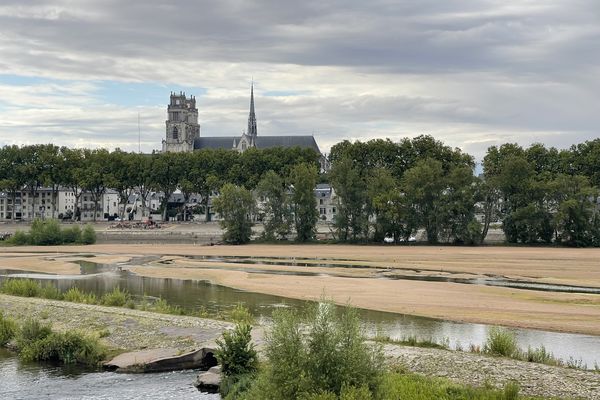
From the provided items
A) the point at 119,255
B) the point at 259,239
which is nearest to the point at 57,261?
the point at 119,255

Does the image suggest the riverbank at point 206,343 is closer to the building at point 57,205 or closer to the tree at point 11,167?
the tree at point 11,167

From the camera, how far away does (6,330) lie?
36312mm

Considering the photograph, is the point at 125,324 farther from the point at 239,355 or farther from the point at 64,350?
the point at 239,355

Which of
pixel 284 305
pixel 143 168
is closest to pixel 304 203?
pixel 143 168

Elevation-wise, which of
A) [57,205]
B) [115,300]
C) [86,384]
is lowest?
[86,384]

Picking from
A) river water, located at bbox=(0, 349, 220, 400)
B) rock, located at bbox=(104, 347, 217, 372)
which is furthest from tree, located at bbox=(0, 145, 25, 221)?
rock, located at bbox=(104, 347, 217, 372)

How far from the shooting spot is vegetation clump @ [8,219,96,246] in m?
112

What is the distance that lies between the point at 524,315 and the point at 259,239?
75.5m

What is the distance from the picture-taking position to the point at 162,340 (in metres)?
34.6

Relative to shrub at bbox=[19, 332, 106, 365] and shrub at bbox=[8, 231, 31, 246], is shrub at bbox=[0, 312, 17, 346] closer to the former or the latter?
shrub at bbox=[19, 332, 106, 365]

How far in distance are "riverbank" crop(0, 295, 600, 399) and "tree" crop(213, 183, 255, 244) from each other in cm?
6624

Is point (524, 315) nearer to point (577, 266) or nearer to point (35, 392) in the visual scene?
point (35, 392)

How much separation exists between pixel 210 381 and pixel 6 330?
531 inches

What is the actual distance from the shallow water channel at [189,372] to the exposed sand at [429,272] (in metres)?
2.31
